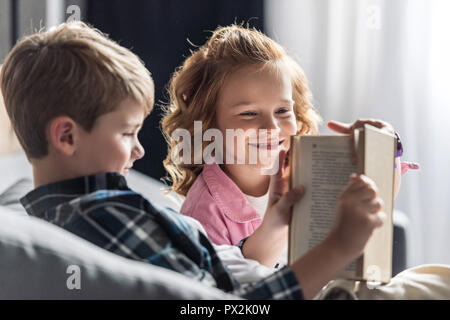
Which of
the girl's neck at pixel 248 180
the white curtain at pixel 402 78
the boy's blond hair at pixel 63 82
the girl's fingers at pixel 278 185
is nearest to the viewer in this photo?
the boy's blond hair at pixel 63 82

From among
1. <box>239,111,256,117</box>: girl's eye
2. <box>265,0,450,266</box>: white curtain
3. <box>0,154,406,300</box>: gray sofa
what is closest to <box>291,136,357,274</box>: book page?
<box>0,154,406,300</box>: gray sofa

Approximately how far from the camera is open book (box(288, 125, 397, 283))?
0.70 metres

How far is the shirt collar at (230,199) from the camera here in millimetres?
1114

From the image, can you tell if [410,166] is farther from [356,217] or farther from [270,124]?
[356,217]

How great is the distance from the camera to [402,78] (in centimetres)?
155

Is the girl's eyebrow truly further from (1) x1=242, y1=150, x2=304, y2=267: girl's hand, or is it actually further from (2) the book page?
(2) the book page

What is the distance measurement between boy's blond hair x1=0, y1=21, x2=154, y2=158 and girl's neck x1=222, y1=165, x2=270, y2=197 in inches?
15.6

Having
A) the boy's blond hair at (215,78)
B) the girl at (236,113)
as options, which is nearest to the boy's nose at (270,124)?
the girl at (236,113)

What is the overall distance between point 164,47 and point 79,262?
84 cm

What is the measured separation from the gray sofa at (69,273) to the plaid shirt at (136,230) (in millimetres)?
44

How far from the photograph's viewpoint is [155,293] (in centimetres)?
64

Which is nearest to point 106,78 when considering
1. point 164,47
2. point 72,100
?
point 72,100

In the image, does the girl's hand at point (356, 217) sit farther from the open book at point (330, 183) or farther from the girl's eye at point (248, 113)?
the girl's eye at point (248, 113)
